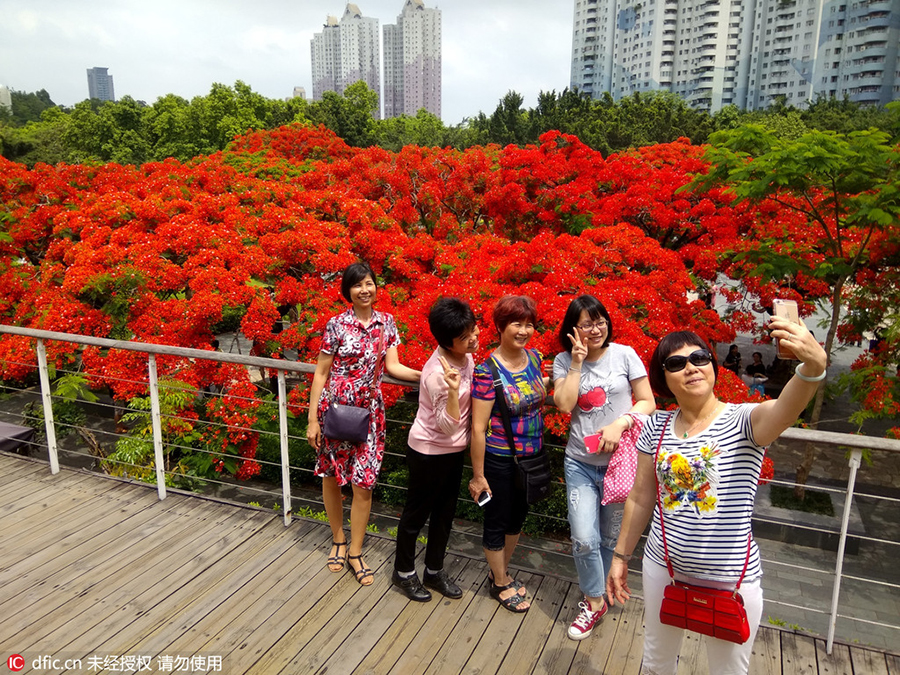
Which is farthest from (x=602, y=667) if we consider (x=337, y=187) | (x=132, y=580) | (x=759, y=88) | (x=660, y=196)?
(x=759, y=88)

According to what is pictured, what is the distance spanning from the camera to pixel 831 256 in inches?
275

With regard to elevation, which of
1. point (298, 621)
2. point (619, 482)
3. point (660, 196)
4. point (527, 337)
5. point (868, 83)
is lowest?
point (298, 621)

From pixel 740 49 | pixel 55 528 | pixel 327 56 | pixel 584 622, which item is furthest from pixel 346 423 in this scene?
pixel 327 56

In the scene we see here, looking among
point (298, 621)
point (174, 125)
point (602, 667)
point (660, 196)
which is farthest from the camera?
point (174, 125)

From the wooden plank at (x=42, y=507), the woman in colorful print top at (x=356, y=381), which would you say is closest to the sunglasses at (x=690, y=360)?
the woman in colorful print top at (x=356, y=381)

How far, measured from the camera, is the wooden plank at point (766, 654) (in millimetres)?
2329

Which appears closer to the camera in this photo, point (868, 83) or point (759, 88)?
point (868, 83)

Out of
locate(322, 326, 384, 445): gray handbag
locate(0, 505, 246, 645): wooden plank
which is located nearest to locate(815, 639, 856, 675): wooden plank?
locate(322, 326, 384, 445): gray handbag

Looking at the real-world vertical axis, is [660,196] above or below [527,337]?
above

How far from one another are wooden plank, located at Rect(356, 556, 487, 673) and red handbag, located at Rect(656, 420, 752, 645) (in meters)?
1.08

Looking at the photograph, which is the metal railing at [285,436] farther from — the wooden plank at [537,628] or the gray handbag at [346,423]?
the wooden plank at [537,628]

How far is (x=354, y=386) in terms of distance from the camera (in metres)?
2.80

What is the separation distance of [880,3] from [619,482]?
6748 cm

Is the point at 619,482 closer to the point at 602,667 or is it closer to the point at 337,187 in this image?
the point at 602,667
